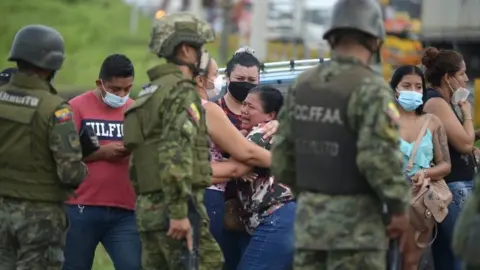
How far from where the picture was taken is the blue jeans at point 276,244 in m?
8.07

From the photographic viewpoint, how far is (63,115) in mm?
7250

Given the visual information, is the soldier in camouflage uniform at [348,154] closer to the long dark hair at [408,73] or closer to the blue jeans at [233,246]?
the blue jeans at [233,246]

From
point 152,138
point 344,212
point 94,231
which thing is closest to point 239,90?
Answer: point 94,231

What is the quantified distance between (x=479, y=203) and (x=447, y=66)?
12.2ft

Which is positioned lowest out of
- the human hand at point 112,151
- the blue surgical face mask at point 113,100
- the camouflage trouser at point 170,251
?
the camouflage trouser at point 170,251

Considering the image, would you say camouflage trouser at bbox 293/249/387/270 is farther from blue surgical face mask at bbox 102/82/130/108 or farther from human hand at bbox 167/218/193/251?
blue surgical face mask at bbox 102/82/130/108

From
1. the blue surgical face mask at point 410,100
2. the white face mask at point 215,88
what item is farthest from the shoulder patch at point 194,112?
the blue surgical face mask at point 410,100

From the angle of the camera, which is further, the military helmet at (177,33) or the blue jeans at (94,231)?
the blue jeans at (94,231)

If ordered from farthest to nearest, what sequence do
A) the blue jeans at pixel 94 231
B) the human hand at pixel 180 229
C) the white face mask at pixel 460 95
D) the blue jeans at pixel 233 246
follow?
1. the white face mask at pixel 460 95
2. the blue jeans at pixel 233 246
3. the blue jeans at pixel 94 231
4. the human hand at pixel 180 229

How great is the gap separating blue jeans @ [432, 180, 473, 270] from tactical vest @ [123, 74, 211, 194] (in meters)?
2.72

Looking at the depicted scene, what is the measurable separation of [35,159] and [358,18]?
2.20 metres

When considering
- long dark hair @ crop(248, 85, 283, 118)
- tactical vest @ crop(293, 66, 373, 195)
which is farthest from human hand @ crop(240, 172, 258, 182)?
tactical vest @ crop(293, 66, 373, 195)

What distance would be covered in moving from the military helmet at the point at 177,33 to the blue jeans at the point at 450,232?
113 inches

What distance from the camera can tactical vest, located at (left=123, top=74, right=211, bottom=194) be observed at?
6.91 m
